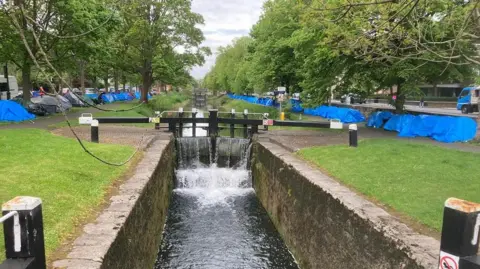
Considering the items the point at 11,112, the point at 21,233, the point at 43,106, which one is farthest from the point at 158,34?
the point at 21,233

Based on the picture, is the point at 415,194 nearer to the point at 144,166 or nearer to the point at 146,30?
the point at 144,166

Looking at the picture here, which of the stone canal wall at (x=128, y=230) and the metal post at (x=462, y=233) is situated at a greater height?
the metal post at (x=462, y=233)

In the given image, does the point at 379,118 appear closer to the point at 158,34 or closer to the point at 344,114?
the point at 344,114

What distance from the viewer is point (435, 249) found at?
4516 mm

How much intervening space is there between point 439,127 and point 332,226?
10402mm

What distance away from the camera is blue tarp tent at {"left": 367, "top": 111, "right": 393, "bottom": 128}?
62.6 feet

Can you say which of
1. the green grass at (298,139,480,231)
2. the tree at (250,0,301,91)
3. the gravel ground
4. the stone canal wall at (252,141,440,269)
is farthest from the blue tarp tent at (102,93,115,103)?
the green grass at (298,139,480,231)

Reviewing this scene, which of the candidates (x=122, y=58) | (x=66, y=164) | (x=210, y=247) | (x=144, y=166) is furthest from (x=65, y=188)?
(x=122, y=58)

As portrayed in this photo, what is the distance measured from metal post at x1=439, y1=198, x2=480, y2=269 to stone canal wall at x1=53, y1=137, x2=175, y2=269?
3205mm

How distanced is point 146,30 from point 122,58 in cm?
377

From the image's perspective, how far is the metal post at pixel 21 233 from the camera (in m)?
2.67

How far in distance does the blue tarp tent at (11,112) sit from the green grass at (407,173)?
13.6 metres

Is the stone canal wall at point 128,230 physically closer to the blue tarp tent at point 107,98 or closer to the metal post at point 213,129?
the metal post at point 213,129

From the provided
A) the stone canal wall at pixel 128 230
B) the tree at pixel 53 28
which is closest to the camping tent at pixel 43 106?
the tree at pixel 53 28
